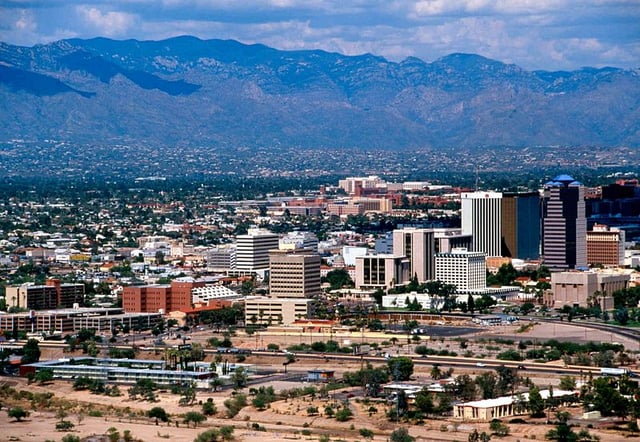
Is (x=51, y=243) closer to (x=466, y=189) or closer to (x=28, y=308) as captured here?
(x=28, y=308)

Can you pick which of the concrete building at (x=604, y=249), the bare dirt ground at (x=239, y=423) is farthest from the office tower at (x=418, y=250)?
the bare dirt ground at (x=239, y=423)

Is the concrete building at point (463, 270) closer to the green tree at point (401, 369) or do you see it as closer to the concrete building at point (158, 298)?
the concrete building at point (158, 298)

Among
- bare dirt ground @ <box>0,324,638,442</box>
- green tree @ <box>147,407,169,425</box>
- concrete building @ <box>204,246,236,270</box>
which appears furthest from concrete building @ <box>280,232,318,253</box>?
green tree @ <box>147,407,169,425</box>

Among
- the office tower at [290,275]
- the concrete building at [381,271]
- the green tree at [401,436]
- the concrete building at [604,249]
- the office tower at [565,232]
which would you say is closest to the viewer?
the green tree at [401,436]

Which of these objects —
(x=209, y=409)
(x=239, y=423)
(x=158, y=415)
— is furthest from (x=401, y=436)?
(x=158, y=415)

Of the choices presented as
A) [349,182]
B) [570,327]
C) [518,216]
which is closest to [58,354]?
[570,327]

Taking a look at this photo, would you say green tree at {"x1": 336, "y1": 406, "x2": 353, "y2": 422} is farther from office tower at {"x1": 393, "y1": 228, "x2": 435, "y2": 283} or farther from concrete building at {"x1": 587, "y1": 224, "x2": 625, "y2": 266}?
concrete building at {"x1": 587, "y1": 224, "x2": 625, "y2": 266}

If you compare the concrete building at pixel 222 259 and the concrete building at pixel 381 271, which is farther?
the concrete building at pixel 222 259

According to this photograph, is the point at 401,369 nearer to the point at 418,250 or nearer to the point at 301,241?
the point at 418,250
